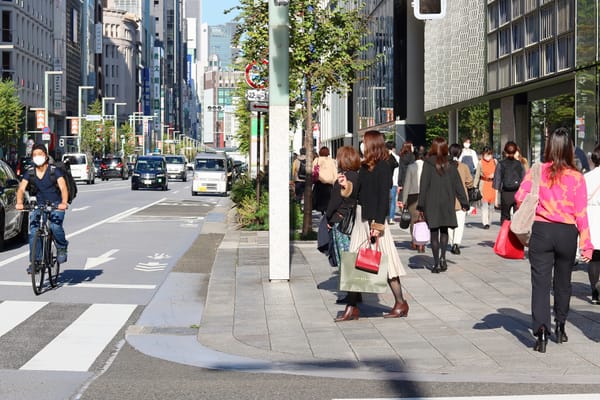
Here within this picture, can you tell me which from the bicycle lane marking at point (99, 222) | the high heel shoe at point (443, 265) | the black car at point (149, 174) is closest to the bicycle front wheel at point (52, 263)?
the bicycle lane marking at point (99, 222)

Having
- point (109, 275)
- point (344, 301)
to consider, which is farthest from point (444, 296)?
point (109, 275)

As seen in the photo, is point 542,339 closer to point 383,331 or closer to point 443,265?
point 383,331

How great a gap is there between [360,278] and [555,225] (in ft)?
7.51

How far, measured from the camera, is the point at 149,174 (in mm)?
53719

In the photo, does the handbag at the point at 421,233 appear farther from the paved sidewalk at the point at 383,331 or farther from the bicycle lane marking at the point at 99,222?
the bicycle lane marking at the point at 99,222

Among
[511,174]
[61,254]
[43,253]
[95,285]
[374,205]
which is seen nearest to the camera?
[374,205]

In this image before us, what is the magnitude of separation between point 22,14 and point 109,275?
80644mm

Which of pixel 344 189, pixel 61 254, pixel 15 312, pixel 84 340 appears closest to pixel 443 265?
pixel 344 189

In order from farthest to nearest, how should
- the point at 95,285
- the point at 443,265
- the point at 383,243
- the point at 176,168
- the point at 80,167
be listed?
the point at 176,168 → the point at 80,167 → the point at 443,265 → the point at 95,285 → the point at 383,243

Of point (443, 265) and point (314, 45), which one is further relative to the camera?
point (314, 45)

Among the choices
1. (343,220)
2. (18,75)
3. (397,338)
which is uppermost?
(18,75)

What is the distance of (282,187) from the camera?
13672 millimetres

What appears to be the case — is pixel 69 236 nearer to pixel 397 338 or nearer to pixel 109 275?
pixel 109 275

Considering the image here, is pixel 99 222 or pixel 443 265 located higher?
pixel 99 222
